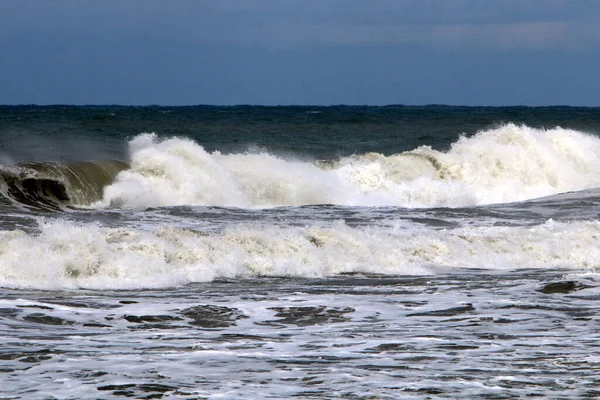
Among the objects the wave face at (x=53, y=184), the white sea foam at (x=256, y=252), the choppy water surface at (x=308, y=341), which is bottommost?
the choppy water surface at (x=308, y=341)

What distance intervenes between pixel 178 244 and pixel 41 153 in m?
17.7

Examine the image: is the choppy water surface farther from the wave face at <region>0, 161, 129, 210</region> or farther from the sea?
the wave face at <region>0, 161, 129, 210</region>

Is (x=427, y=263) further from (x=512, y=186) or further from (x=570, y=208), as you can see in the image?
(x=512, y=186)

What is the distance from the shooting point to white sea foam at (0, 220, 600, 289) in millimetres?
12727

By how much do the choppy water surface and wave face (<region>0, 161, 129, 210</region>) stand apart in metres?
8.13

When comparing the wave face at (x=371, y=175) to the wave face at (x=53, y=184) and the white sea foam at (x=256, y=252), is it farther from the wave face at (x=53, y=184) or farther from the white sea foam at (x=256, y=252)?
the white sea foam at (x=256, y=252)

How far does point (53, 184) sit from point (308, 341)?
12.7 meters

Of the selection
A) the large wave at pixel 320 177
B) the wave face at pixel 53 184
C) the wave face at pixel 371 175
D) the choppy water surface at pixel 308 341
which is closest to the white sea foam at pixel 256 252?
the choppy water surface at pixel 308 341

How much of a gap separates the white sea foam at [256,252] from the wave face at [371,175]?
6.74m

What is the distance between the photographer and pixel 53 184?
2083cm

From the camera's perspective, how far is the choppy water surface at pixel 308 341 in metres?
7.46

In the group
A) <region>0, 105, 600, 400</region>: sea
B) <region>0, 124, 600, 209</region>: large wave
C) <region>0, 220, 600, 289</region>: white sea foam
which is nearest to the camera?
<region>0, 105, 600, 400</region>: sea

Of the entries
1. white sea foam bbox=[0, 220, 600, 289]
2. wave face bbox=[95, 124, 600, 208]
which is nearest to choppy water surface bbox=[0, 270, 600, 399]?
white sea foam bbox=[0, 220, 600, 289]

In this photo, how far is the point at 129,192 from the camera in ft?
71.1
